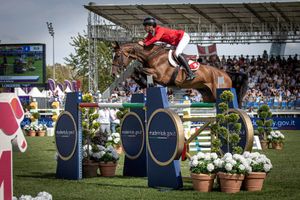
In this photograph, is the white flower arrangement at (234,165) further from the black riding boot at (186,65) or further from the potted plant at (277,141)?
the potted plant at (277,141)

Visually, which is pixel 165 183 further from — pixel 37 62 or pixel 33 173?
pixel 37 62

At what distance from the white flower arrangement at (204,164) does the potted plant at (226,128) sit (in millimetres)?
394

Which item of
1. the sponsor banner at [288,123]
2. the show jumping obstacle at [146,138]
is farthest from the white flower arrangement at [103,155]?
the sponsor banner at [288,123]

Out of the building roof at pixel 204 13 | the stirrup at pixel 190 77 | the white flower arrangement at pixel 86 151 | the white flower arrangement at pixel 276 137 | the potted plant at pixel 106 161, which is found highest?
the building roof at pixel 204 13

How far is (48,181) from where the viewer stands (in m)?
9.60

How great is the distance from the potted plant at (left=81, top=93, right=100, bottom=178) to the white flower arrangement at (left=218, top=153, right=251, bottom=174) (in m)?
2.98

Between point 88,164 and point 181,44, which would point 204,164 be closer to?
point 88,164

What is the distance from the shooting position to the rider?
1115cm

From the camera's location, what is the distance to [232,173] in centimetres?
795

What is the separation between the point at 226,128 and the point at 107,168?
2466mm

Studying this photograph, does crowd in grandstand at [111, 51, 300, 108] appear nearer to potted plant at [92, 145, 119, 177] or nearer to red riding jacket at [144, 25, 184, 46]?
red riding jacket at [144, 25, 184, 46]

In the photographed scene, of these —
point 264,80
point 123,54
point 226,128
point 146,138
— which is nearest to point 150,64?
point 123,54

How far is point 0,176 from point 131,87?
30631 mm

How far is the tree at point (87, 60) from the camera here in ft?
161
